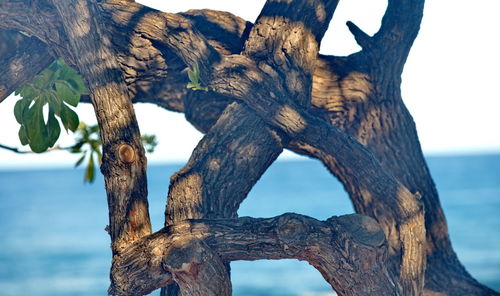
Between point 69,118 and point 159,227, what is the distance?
30.1 m

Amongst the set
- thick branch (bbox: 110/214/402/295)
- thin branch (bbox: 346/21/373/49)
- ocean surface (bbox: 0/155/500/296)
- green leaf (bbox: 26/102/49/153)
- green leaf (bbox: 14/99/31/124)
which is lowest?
thick branch (bbox: 110/214/402/295)

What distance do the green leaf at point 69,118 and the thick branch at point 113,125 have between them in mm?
586

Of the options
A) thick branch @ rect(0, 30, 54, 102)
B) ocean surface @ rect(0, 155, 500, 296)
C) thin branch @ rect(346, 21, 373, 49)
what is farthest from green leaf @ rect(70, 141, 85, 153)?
ocean surface @ rect(0, 155, 500, 296)

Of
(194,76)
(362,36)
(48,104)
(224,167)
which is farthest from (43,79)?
(362,36)

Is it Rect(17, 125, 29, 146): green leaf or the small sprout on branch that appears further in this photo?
Rect(17, 125, 29, 146): green leaf

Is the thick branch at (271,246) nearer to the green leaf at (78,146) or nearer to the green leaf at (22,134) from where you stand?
the green leaf at (22,134)

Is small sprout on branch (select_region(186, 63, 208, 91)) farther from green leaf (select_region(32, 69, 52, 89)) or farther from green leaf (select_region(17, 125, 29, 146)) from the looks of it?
green leaf (select_region(17, 125, 29, 146))

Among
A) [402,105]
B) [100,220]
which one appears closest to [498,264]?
[402,105]

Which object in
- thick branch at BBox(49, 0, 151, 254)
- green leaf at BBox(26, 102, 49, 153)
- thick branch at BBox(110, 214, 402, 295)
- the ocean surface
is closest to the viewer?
thick branch at BBox(110, 214, 402, 295)

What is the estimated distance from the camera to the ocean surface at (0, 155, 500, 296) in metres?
21.5

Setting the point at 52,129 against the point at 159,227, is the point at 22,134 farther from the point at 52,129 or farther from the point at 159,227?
the point at 159,227

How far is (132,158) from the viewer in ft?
11.6

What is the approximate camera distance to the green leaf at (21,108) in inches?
168

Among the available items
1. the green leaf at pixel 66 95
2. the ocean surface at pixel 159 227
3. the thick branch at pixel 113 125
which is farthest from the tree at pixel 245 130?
the ocean surface at pixel 159 227
